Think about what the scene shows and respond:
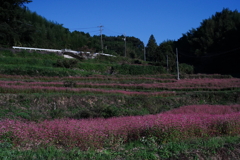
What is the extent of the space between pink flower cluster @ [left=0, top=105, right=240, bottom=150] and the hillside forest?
35.6 metres

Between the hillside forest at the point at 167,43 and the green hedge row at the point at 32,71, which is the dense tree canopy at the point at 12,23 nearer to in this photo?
the hillside forest at the point at 167,43

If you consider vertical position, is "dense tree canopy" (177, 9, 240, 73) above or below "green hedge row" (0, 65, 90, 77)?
above

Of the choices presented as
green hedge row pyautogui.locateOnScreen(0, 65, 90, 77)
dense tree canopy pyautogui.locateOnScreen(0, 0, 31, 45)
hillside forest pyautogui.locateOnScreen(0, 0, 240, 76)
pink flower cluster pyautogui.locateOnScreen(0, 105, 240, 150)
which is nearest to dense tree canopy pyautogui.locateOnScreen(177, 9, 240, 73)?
hillside forest pyautogui.locateOnScreen(0, 0, 240, 76)

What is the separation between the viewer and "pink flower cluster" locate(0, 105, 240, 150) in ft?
25.5

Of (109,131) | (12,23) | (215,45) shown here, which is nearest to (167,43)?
(215,45)

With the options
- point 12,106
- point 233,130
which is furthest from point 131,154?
point 12,106

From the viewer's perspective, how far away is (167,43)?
243ft

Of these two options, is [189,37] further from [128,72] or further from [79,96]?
[79,96]

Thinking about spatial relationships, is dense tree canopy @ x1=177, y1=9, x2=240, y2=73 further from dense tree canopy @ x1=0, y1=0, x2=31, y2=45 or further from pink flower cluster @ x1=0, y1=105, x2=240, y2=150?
pink flower cluster @ x1=0, y1=105, x2=240, y2=150

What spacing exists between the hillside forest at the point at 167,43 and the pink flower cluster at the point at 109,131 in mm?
35575

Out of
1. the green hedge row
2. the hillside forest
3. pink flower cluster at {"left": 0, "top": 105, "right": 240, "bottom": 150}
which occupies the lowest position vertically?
pink flower cluster at {"left": 0, "top": 105, "right": 240, "bottom": 150}

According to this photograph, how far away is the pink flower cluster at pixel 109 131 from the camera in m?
7.77

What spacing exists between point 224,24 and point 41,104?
2874 inches

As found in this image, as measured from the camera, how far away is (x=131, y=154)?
22.0 feet
